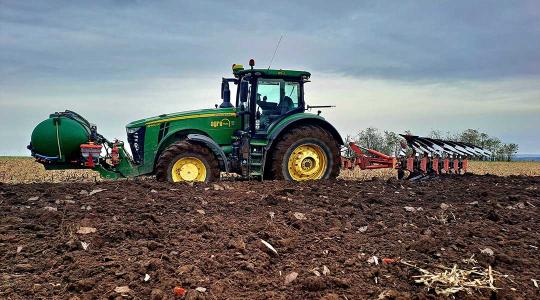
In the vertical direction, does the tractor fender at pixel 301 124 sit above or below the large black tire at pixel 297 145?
above

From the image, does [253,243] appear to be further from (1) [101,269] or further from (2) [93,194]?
(2) [93,194]

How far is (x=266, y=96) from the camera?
11.0 m

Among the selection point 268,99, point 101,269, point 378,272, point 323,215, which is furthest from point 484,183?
point 101,269

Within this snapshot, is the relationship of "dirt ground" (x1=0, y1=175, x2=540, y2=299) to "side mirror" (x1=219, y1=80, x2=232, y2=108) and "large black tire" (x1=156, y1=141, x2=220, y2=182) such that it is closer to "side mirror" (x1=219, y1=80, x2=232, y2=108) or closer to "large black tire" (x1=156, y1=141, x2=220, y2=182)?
"large black tire" (x1=156, y1=141, x2=220, y2=182)

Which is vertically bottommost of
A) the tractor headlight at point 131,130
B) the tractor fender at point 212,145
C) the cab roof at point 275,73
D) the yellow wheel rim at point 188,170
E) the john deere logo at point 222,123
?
the yellow wheel rim at point 188,170

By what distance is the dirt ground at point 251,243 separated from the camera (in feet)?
14.3

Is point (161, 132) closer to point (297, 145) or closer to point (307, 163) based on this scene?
point (297, 145)

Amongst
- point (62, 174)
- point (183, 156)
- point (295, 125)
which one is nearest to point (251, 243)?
point (183, 156)

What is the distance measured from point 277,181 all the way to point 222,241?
16.0ft

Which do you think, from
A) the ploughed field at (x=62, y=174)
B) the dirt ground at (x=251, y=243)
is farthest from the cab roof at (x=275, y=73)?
the ploughed field at (x=62, y=174)

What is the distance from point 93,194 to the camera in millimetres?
8188

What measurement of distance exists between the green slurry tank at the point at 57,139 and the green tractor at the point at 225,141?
19mm

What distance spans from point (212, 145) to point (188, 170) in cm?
71

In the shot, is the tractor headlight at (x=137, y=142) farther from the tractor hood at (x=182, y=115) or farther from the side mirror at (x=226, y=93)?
the side mirror at (x=226, y=93)
